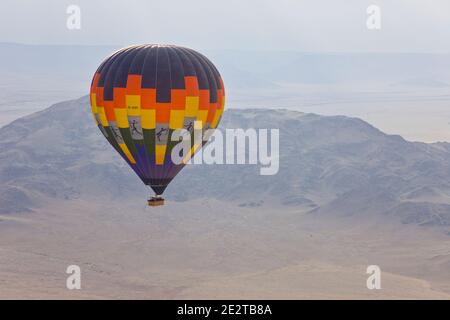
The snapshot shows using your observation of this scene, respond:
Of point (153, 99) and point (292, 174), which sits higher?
point (292, 174)

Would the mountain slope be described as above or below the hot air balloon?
above

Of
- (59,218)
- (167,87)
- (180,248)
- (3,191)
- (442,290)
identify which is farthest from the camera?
(3,191)

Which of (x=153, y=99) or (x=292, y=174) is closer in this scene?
(x=153, y=99)

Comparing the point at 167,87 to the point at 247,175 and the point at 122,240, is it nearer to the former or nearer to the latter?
the point at 122,240

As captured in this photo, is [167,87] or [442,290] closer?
[167,87]

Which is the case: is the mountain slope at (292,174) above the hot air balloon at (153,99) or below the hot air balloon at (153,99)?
above

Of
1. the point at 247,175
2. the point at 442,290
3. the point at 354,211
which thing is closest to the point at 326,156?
the point at 247,175

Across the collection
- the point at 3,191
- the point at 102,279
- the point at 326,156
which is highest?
the point at 326,156

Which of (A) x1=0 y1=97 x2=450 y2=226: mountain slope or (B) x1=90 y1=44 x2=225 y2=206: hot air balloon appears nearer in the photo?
(B) x1=90 y1=44 x2=225 y2=206: hot air balloon
